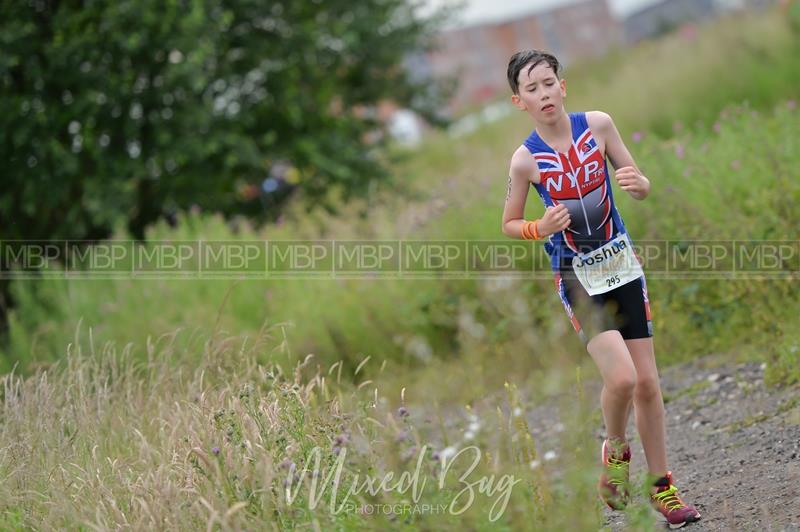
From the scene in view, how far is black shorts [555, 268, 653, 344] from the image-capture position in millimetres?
4285

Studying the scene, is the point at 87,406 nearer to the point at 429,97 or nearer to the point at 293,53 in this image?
the point at 293,53

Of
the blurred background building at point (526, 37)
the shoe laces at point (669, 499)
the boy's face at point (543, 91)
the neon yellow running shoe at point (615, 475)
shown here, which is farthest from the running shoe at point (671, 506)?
the blurred background building at point (526, 37)

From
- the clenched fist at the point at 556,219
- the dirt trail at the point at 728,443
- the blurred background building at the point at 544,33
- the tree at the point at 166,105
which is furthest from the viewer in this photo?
the blurred background building at the point at 544,33

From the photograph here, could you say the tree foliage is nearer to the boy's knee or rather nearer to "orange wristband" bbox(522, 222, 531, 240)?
"orange wristband" bbox(522, 222, 531, 240)

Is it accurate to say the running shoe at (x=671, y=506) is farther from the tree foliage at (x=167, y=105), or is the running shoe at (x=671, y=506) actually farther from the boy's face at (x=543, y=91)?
the tree foliage at (x=167, y=105)

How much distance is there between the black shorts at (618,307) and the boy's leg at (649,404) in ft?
0.19

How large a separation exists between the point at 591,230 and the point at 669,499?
1100 millimetres

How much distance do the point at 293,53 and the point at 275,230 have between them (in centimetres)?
400

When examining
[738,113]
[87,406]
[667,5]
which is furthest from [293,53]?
[667,5]

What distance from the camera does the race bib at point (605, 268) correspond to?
14.1ft

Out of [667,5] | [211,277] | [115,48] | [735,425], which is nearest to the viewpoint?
[735,425]

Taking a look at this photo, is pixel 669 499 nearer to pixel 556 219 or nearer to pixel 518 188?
pixel 556 219

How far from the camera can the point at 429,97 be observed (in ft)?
55.7

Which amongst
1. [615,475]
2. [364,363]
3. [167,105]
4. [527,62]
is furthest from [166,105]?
[615,475]
